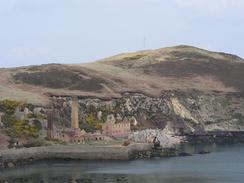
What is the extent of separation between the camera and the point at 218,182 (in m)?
79.6

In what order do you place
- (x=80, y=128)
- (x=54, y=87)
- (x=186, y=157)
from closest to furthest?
1. (x=186, y=157)
2. (x=80, y=128)
3. (x=54, y=87)

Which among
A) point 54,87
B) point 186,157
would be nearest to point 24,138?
point 186,157

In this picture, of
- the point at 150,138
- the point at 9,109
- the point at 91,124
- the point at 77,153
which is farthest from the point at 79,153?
the point at 91,124

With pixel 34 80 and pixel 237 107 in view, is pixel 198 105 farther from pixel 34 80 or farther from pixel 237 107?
pixel 34 80

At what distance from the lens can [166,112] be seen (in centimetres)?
18288

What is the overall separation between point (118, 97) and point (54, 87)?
58.6 feet

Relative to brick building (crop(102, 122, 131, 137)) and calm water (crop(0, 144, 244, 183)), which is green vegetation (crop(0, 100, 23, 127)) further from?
calm water (crop(0, 144, 244, 183))

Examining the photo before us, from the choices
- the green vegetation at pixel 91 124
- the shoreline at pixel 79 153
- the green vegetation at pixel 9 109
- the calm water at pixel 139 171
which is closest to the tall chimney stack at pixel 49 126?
the green vegetation at pixel 9 109

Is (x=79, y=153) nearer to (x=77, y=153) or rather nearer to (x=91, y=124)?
(x=77, y=153)

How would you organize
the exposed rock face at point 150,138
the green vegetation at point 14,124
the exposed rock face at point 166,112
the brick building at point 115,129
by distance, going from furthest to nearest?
the exposed rock face at point 166,112 < the brick building at point 115,129 < the exposed rock face at point 150,138 < the green vegetation at point 14,124

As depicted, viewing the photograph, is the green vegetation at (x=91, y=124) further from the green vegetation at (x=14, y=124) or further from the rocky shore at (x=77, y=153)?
the rocky shore at (x=77, y=153)

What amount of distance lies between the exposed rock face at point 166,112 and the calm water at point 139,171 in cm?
5049

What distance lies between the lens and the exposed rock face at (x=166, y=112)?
166 meters

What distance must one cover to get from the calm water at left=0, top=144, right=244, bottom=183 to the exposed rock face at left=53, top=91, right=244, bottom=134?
50.5m
